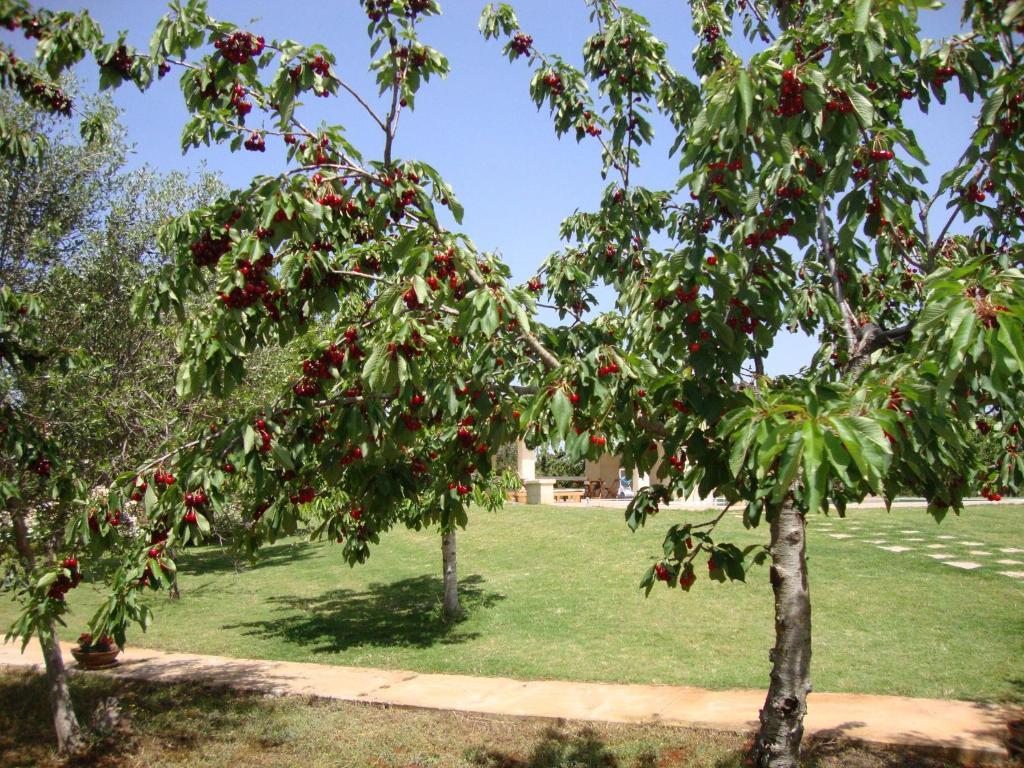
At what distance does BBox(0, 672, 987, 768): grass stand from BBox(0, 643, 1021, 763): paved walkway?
0.87 feet

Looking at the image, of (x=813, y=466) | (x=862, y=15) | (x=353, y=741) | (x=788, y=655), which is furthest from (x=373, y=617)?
(x=862, y=15)

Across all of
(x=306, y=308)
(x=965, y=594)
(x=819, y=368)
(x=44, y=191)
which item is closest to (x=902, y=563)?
(x=965, y=594)

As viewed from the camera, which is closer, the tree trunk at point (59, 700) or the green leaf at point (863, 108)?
the green leaf at point (863, 108)

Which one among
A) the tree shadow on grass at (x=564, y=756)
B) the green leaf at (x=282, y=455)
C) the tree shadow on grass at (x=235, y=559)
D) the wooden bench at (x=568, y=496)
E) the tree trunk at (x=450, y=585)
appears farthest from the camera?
the wooden bench at (x=568, y=496)

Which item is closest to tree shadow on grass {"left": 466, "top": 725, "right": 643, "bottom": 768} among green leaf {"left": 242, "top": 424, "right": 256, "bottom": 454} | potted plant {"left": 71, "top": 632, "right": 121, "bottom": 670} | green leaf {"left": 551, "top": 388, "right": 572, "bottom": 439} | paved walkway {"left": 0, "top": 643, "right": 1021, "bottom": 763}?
paved walkway {"left": 0, "top": 643, "right": 1021, "bottom": 763}

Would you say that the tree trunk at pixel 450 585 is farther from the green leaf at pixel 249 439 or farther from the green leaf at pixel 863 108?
the green leaf at pixel 863 108

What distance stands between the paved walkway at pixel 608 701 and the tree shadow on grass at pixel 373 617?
1222 millimetres

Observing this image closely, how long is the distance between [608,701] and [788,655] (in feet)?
12.0

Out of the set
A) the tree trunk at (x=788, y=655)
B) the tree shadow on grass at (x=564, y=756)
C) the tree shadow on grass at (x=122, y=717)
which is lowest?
the tree shadow on grass at (x=122, y=717)

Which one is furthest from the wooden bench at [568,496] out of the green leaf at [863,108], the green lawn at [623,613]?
the green leaf at [863,108]

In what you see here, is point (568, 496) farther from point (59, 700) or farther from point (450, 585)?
point (59, 700)

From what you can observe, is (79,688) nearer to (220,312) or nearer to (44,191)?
(44,191)

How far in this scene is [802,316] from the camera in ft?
16.0

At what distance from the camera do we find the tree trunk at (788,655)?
3885 millimetres
